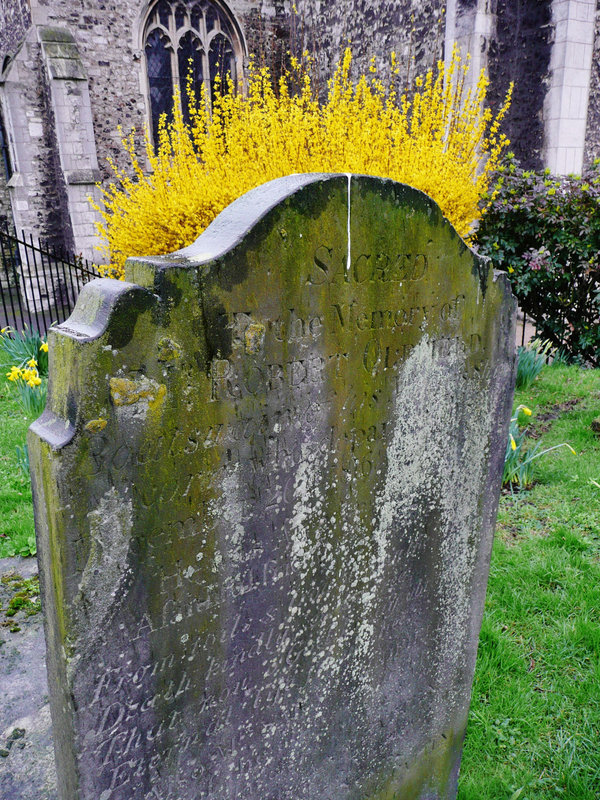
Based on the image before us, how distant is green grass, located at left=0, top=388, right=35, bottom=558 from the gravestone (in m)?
2.53

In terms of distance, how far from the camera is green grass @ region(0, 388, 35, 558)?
12.4 ft

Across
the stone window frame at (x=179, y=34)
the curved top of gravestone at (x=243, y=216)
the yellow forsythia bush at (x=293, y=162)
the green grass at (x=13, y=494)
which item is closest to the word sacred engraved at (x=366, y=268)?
the curved top of gravestone at (x=243, y=216)

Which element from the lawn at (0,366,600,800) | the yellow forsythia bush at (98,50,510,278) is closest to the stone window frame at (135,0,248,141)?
the yellow forsythia bush at (98,50,510,278)

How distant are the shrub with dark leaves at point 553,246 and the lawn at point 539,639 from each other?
299 centimetres

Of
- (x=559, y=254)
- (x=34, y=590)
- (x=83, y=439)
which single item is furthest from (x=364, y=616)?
(x=559, y=254)

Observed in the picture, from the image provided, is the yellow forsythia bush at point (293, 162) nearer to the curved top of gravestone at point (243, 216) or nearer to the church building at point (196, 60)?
the church building at point (196, 60)

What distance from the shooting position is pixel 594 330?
23.8ft

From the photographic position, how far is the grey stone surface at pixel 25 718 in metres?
2.15

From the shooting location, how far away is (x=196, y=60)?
13898 mm

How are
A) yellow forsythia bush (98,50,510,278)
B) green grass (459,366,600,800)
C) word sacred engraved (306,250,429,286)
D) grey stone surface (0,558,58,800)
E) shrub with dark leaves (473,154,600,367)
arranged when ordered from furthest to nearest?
shrub with dark leaves (473,154,600,367) → yellow forsythia bush (98,50,510,278) → green grass (459,366,600,800) → grey stone surface (0,558,58,800) → word sacred engraved (306,250,429,286)

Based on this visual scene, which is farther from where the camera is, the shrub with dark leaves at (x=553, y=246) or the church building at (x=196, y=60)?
the church building at (x=196, y=60)

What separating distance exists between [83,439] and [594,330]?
7324mm

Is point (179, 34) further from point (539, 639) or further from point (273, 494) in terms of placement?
point (273, 494)

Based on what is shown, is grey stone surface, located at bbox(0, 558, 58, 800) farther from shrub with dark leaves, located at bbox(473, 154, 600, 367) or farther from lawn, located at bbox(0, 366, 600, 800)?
shrub with dark leaves, located at bbox(473, 154, 600, 367)
